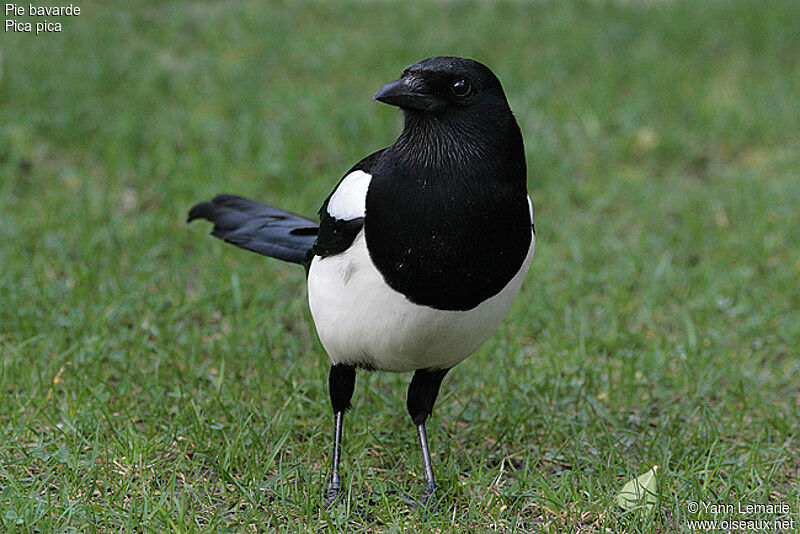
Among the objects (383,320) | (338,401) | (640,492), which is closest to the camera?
(383,320)

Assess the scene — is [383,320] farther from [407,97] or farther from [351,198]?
[407,97]

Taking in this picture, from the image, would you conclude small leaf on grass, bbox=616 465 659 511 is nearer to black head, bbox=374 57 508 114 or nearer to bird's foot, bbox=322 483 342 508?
bird's foot, bbox=322 483 342 508

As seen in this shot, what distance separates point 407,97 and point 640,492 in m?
1.24

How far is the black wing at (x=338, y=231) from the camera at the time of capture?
8.05 feet

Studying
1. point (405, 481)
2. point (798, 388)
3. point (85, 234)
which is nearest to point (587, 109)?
point (798, 388)

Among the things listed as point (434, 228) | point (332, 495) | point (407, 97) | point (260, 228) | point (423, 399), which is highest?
point (407, 97)

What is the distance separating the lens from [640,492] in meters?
2.62

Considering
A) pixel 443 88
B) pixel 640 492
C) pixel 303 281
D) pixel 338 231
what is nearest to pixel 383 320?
pixel 338 231

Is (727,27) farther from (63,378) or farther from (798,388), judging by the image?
(63,378)

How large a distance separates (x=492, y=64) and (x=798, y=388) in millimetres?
3211

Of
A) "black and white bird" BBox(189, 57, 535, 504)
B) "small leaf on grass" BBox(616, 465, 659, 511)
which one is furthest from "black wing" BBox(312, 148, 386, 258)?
"small leaf on grass" BBox(616, 465, 659, 511)

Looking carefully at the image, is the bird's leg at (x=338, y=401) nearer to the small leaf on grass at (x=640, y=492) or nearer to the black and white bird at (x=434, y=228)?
the black and white bird at (x=434, y=228)

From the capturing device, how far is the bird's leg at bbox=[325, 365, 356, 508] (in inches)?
108

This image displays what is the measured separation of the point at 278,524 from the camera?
2514 millimetres
